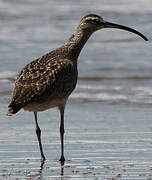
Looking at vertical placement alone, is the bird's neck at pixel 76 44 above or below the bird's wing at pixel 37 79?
above

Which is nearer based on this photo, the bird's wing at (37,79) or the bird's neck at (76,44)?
the bird's wing at (37,79)

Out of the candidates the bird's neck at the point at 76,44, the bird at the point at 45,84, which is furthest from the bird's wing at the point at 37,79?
the bird's neck at the point at 76,44

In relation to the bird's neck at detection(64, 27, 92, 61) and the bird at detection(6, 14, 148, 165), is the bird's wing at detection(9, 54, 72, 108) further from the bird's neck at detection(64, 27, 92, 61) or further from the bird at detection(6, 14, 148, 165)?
the bird's neck at detection(64, 27, 92, 61)

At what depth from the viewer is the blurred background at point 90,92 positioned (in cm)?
962

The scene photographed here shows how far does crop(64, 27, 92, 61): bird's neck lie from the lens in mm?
10688

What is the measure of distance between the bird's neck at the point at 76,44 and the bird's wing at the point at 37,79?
29 cm

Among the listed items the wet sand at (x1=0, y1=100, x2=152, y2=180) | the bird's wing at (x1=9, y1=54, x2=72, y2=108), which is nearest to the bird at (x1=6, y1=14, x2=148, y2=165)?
the bird's wing at (x1=9, y1=54, x2=72, y2=108)

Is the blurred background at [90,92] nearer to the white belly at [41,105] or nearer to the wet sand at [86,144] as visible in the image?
the wet sand at [86,144]

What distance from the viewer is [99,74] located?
1519 cm

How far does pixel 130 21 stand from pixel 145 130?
33.9ft

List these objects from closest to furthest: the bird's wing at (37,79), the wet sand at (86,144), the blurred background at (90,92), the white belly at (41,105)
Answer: the wet sand at (86,144) → the blurred background at (90,92) → the bird's wing at (37,79) → the white belly at (41,105)

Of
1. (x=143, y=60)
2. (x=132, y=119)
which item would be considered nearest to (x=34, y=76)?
(x=132, y=119)

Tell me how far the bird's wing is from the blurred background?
62cm

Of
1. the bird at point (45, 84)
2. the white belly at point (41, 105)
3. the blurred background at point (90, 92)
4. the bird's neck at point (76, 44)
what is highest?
the bird's neck at point (76, 44)
